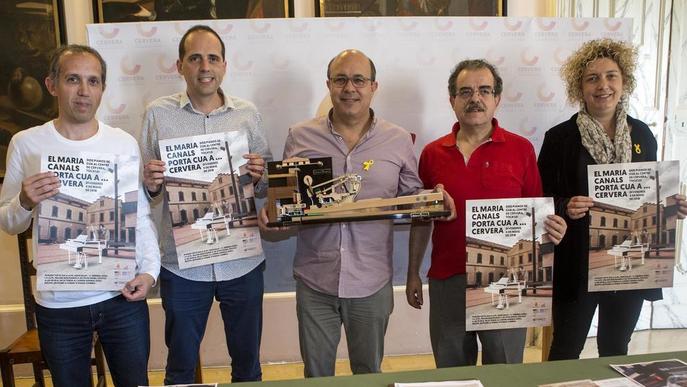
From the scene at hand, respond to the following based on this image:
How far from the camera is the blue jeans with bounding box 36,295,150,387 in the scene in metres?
1.69

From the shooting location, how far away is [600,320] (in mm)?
2088

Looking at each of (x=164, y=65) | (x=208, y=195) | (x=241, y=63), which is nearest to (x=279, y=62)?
(x=241, y=63)

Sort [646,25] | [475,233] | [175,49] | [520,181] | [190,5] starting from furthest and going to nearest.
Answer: [646,25] → [190,5] → [175,49] → [520,181] → [475,233]

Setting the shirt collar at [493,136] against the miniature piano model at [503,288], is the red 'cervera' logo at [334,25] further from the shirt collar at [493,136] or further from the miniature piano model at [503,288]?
the miniature piano model at [503,288]

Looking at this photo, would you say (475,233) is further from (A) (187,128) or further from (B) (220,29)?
(B) (220,29)

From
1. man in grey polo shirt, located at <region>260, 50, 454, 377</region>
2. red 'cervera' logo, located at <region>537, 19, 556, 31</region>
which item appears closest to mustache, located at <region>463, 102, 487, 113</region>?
man in grey polo shirt, located at <region>260, 50, 454, 377</region>

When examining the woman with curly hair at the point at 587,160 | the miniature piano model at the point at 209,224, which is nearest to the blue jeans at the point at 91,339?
the miniature piano model at the point at 209,224

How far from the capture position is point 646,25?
131 inches

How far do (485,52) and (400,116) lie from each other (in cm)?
62

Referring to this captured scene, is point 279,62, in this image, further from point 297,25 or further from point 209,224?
point 209,224

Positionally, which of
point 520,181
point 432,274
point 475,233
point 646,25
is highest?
point 646,25

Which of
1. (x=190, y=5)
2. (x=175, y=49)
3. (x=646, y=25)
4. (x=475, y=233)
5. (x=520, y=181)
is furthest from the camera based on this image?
(x=646, y=25)

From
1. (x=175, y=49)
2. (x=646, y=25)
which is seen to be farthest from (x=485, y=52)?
(x=175, y=49)

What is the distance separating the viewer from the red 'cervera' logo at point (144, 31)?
265 centimetres
